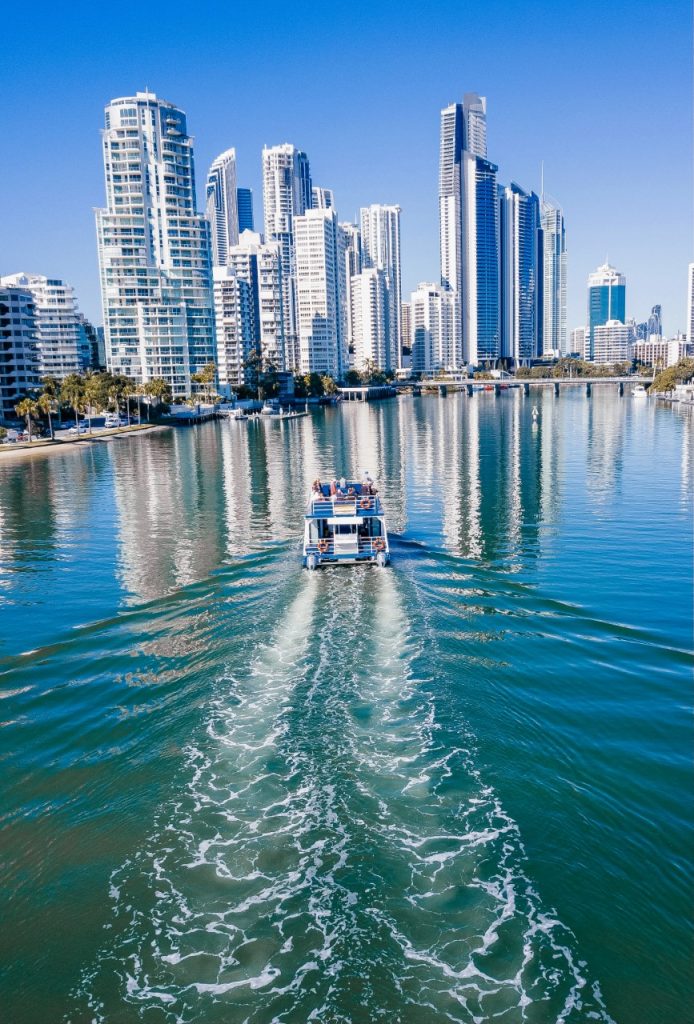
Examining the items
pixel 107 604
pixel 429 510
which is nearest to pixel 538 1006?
pixel 107 604

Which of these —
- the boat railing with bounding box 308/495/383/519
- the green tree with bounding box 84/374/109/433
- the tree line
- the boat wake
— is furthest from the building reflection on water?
the green tree with bounding box 84/374/109/433

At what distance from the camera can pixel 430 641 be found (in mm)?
27859

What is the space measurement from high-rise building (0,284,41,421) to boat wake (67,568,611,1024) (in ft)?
466

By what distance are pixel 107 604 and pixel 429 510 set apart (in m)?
27.0

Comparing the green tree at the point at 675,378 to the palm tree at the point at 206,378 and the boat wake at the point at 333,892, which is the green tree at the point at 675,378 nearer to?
the palm tree at the point at 206,378

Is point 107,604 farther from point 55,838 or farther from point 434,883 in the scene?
point 434,883

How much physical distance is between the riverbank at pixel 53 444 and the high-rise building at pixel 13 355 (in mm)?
26368

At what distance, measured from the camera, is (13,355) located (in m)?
146

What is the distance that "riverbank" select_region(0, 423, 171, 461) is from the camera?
10250 centimetres

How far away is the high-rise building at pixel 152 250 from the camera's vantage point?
181500mm

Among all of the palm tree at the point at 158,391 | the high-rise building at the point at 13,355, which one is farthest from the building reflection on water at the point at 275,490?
the high-rise building at the point at 13,355

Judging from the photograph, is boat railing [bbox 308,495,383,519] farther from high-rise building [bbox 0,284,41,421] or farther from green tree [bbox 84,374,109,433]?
high-rise building [bbox 0,284,41,421]

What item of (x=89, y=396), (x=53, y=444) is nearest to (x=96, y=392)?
(x=89, y=396)

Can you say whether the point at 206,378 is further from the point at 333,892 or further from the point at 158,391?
the point at 333,892
